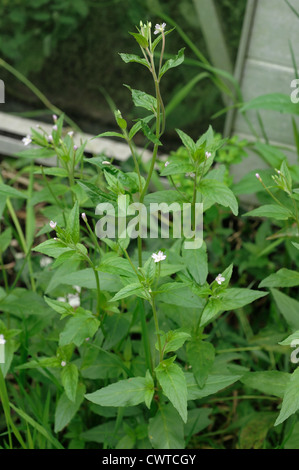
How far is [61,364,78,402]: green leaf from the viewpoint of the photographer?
3.79ft

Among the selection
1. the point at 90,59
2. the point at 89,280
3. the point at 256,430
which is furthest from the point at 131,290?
the point at 90,59

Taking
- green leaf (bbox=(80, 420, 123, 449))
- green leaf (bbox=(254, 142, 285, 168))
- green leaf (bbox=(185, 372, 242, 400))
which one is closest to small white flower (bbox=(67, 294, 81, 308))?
green leaf (bbox=(80, 420, 123, 449))

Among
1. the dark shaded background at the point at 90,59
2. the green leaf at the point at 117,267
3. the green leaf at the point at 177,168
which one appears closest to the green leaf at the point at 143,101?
the green leaf at the point at 177,168

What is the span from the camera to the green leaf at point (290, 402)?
971mm

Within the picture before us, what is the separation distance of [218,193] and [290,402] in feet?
1.26

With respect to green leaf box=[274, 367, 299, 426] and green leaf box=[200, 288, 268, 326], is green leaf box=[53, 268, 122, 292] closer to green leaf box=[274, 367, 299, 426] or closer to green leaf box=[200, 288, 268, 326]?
green leaf box=[200, 288, 268, 326]

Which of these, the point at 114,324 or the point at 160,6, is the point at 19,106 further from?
the point at 114,324

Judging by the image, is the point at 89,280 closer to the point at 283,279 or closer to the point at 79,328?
the point at 79,328

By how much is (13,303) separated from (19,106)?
1.42m

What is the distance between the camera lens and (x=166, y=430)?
3.78 feet

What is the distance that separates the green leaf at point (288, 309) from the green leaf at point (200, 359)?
22cm

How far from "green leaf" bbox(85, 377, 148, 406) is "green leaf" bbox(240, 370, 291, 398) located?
0.24 m
